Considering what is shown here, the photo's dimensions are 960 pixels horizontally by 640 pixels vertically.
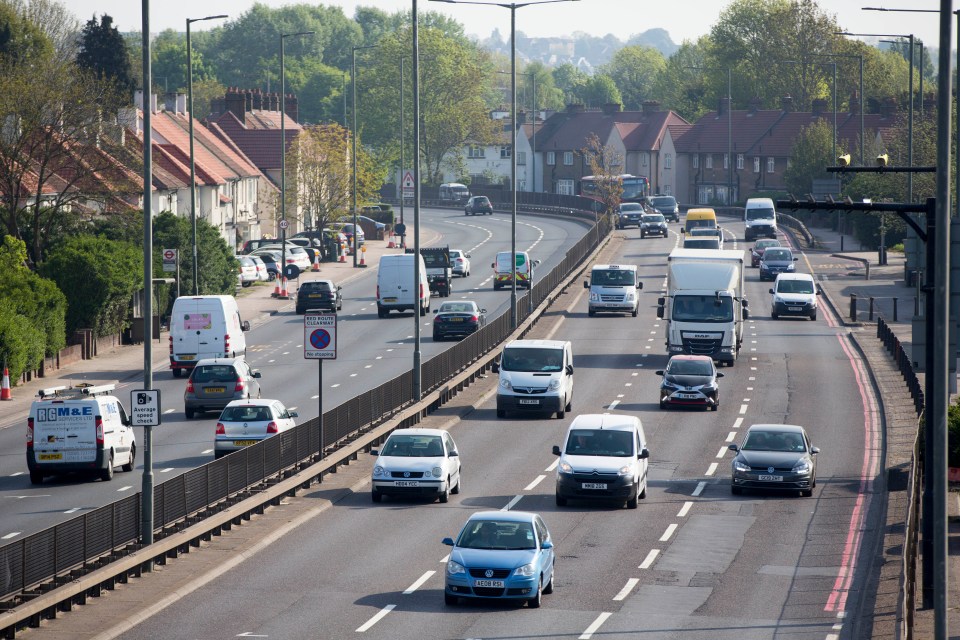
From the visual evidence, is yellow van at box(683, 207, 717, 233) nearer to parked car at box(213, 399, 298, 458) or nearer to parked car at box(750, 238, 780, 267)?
parked car at box(750, 238, 780, 267)

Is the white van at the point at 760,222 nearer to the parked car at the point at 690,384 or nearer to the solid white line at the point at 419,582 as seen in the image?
the parked car at the point at 690,384

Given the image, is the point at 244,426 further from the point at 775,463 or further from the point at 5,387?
the point at 5,387

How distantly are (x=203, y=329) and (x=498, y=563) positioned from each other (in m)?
28.0

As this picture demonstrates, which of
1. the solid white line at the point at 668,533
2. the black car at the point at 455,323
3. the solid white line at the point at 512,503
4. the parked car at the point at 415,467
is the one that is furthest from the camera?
the black car at the point at 455,323

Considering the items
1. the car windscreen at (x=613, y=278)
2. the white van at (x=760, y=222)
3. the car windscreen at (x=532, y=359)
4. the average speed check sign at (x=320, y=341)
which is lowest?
the car windscreen at (x=532, y=359)

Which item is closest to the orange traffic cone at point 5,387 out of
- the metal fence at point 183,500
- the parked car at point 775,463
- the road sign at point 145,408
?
the metal fence at point 183,500

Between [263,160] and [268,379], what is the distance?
199ft

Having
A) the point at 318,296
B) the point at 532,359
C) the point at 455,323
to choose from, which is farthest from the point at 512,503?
the point at 318,296

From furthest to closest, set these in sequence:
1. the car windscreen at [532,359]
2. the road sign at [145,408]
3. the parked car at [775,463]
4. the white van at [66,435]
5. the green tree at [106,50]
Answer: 1. the green tree at [106,50]
2. the car windscreen at [532,359]
3. the white van at [66,435]
4. the parked car at [775,463]
5. the road sign at [145,408]

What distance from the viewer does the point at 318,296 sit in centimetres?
6744

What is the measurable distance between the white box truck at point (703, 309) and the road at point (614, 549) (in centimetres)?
433

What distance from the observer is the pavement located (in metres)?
24.8

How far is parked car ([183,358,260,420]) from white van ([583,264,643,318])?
84.6 feet

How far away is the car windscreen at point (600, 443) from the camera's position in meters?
32.2
